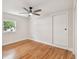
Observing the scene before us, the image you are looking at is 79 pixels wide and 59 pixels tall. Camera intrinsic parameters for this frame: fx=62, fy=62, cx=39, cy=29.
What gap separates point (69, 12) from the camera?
3400mm

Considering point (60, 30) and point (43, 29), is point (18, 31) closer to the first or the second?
point (43, 29)

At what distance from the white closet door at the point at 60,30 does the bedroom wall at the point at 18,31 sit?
3088 mm

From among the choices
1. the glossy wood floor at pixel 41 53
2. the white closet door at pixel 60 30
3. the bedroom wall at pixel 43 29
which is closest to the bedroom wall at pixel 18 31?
the bedroom wall at pixel 43 29

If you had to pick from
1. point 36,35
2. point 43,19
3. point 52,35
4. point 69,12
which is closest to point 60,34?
point 52,35

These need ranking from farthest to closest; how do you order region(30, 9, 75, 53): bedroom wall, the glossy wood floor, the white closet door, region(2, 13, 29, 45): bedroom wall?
region(2, 13, 29, 45): bedroom wall
the white closet door
region(30, 9, 75, 53): bedroom wall
the glossy wood floor

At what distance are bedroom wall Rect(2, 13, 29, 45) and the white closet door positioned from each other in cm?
309

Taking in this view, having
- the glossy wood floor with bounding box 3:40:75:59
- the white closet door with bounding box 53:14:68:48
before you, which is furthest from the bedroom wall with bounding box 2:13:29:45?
the white closet door with bounding box 53:14:68:48

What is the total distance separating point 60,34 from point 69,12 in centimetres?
137

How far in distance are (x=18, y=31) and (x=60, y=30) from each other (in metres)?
3.55

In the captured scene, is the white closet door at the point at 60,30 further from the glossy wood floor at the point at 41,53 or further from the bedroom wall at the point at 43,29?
the glossy wood floor at the point at 41,53

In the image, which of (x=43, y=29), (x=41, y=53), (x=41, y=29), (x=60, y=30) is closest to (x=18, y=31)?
(x=41, y=29)

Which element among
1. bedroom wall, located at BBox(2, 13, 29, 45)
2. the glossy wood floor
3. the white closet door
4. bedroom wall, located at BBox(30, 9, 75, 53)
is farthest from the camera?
bedroom wall, located at BBox(2, 13, 29, 45)

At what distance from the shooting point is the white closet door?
3.58 metres

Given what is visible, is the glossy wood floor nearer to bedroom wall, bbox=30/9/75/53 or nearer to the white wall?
bedroom wall, bbox=30/9/75/53
